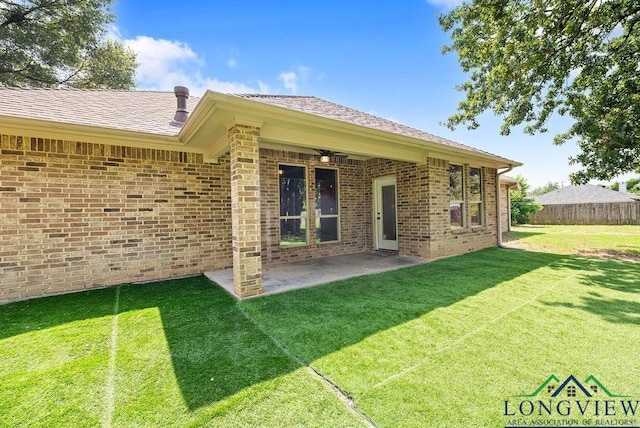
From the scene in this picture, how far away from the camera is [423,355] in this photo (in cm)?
263

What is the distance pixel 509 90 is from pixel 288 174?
7045mm

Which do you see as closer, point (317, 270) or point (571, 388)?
point (571, 388)

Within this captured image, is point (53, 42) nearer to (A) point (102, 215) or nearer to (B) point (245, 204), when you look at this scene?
(A) point (102, 215)

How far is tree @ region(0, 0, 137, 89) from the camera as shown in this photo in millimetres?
10305

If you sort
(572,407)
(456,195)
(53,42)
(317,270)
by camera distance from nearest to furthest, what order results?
(572,407) → (317,270) → (456,195) → (53,42)

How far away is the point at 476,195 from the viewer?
8.83 metres

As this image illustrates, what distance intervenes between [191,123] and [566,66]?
30.6ft

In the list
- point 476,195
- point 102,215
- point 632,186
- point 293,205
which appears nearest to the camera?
point 102,215

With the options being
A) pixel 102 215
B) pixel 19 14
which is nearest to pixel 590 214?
pixel 102 215

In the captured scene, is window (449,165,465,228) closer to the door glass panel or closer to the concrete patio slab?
the door glass panel

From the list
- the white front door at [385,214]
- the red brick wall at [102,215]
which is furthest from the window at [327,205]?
the red brick wall at [102,215]

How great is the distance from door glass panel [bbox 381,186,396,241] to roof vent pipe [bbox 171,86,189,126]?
5.75m

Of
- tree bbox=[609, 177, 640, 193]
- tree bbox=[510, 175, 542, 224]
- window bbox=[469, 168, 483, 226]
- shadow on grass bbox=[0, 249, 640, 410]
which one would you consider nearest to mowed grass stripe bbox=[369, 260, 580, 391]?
shadow on grass bbox=[0, 249, 640, 410]

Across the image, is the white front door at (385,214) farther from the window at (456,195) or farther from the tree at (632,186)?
the tree at (632,186)
